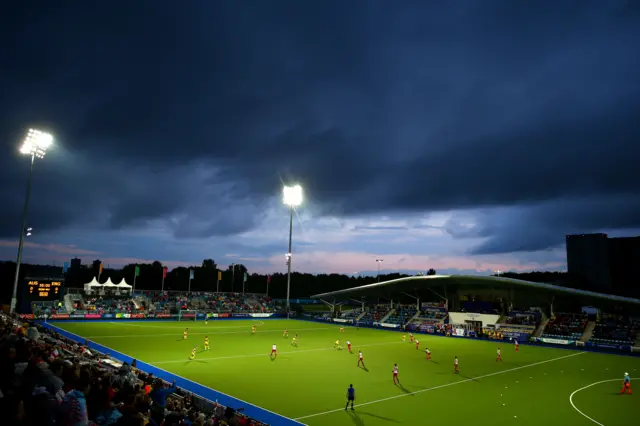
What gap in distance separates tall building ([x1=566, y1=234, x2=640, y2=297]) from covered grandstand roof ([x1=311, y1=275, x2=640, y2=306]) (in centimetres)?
4006

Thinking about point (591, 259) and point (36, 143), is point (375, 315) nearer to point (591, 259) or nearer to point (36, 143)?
point (591, 259)

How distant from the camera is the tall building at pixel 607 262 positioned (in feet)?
259

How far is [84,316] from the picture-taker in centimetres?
5750

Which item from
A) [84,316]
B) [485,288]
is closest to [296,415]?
[485,288]

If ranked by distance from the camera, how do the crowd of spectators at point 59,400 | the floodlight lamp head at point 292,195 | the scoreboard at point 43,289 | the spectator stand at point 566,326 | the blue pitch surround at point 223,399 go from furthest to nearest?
the floodlight lamp head at point 292,195 → the scoreboard at point 43,289 → the spectator stand at point 566,326 → the blue pitch surround at point 223,399 → the crowd of spectators at point 59,400

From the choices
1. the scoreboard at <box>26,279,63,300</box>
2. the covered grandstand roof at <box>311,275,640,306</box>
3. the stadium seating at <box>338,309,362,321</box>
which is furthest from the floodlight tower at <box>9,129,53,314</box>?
the stadium seating at <box>338,309,362,321</box>

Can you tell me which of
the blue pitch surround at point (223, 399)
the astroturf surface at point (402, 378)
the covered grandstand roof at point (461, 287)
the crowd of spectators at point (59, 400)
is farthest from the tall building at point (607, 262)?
the crowd of spectators at point (59, 400)

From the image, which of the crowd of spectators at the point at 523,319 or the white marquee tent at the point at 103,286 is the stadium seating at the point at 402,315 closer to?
the crowd of spectators at the point at 523,319

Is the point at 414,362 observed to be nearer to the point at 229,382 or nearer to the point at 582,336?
the point at 229,382

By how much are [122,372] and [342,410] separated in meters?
10.0

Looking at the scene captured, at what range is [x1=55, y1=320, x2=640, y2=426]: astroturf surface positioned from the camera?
18672mm

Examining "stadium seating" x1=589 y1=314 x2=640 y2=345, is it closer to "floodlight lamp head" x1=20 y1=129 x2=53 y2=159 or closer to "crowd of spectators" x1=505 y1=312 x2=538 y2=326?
"crowd of spectators" x1=505 y1=312 x2=538 y2=326

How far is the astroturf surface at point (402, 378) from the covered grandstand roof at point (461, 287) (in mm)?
7344

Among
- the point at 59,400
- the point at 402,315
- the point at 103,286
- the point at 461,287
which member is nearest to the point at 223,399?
the point at 59,400
